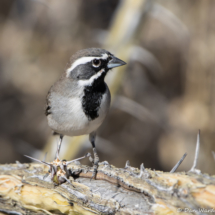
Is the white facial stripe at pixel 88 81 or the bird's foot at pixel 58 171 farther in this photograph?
the white facial stripe at pixel 88 81

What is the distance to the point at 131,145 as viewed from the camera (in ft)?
33.9

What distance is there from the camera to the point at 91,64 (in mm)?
4543

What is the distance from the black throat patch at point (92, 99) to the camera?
14.7 feet

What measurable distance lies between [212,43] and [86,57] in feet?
17.7

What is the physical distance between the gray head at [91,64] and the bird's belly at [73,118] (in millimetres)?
362

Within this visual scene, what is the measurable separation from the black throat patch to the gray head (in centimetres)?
10

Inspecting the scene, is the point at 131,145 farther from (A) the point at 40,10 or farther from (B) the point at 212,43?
(A) the point at 40,10

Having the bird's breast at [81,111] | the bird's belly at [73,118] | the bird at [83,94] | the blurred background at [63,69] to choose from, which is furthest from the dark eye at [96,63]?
the blurred background at [63,69]

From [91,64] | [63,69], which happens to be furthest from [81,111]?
[63,69]

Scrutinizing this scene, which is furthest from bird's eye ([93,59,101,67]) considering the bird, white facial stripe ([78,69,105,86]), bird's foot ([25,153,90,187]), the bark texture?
bird's foot ([25,153,90,187])

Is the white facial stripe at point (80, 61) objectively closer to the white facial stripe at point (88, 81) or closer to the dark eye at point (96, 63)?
the dark eye at point (96, 63)

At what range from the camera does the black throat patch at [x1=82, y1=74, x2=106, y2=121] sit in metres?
4.49

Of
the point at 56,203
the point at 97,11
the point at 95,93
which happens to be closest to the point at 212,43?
the point at 97,11

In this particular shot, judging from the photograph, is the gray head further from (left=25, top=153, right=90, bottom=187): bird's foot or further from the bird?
(left=25, top=153, right=90, bottom=187): bird's foot
